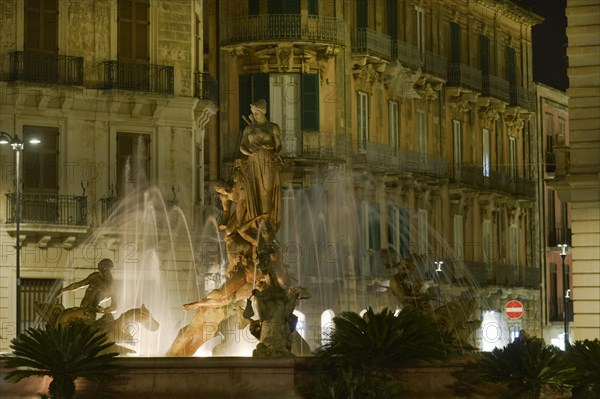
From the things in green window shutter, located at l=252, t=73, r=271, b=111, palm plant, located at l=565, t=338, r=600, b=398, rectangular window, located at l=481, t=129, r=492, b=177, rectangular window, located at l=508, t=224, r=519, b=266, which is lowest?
palm plant, located at l=565, t=338, r=600, b=398

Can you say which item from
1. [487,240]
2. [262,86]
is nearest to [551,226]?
[487,240]

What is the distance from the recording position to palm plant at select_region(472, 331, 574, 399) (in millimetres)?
26578

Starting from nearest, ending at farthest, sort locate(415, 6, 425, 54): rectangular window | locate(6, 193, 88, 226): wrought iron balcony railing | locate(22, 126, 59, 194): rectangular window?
locate(6, 193, 88, 226): wrought iron balcony railing
locate(22, 126, 59, 194): rectangular window
locate(415, 6, 425, 54): rectangular window

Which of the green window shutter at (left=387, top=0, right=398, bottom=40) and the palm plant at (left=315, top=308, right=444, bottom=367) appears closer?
the palm plant at (left=315, top=308, right=444, bottom=367)

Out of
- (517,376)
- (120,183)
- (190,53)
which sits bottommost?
(517,376)

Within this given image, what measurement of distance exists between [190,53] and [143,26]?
150cm

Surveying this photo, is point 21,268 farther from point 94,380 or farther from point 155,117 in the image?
point 94,380

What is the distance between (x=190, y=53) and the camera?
48.9m

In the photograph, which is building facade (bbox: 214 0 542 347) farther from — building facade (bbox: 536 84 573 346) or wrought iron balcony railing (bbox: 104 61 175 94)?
wrought iron balcony railing (bbox: 104 61 175 94)

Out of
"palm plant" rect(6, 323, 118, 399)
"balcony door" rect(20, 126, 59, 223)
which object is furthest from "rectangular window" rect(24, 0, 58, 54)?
"palm plant" rect(6, 323, 118, 399)

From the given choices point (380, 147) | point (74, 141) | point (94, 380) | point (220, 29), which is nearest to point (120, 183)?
point (74, 141)

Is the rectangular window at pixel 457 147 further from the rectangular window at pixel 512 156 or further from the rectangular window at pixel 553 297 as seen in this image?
the rectangular window at pixel 553 297

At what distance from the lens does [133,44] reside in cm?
4797

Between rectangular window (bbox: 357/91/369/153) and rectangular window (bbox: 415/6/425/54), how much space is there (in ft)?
17.9
